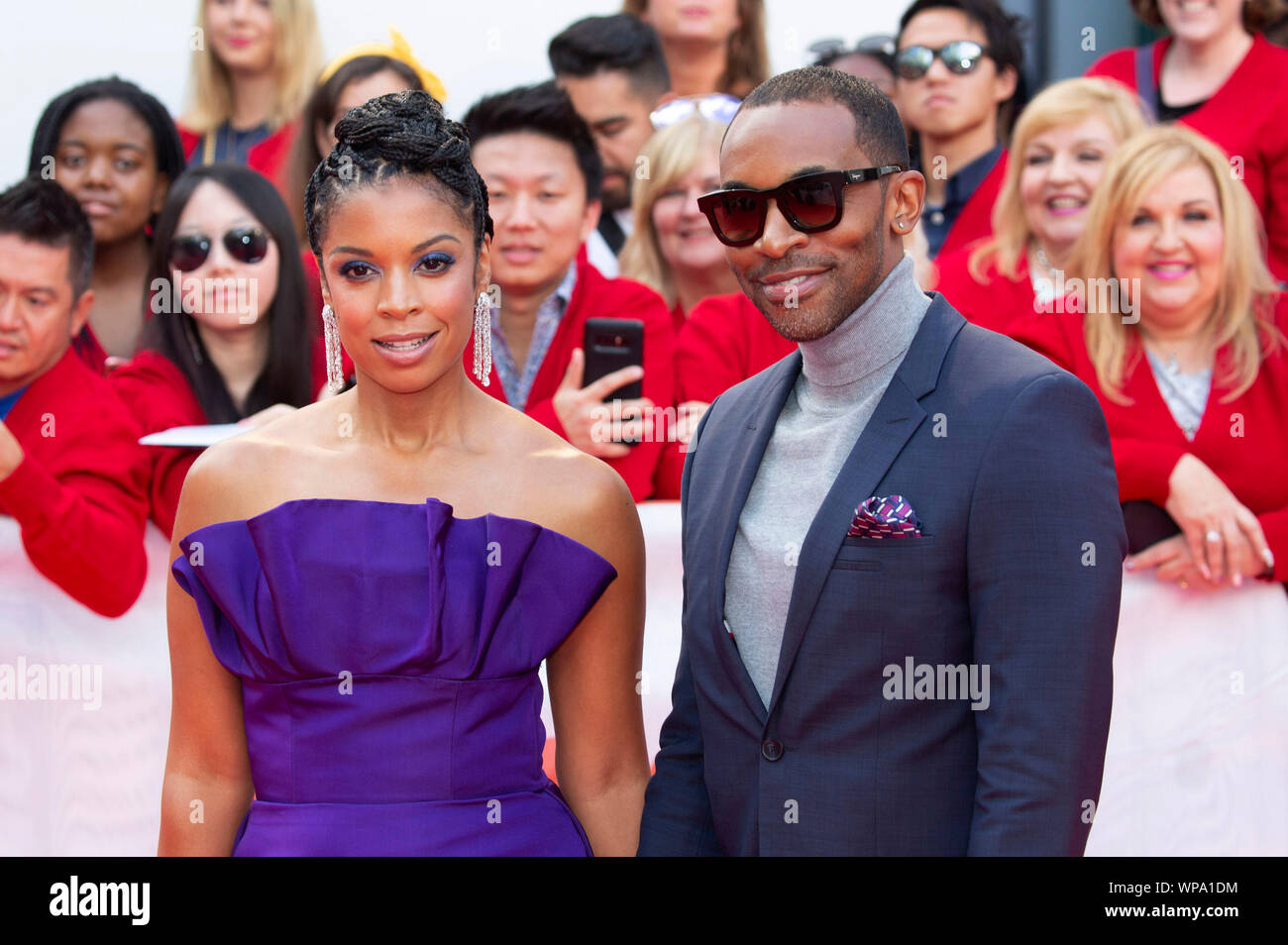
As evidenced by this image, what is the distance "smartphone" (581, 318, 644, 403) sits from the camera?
3.73m

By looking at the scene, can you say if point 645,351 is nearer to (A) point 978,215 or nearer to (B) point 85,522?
(A) point 978,215

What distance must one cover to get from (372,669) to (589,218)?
2302 millimetres

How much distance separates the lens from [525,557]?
2.20 metres

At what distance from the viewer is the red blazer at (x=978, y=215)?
15.1ft

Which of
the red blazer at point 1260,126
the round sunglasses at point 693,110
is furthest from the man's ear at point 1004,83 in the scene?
the round sunglasses at point 693,110

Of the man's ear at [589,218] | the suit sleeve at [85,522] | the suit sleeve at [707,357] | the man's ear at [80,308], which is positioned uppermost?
the man's ear at [589,218]

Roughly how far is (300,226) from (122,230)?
57 cm

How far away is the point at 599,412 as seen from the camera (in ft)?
11.9

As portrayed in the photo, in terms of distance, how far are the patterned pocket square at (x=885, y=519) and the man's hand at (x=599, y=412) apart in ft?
5.97

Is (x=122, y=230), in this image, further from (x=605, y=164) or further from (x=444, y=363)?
(x=444, y=363)

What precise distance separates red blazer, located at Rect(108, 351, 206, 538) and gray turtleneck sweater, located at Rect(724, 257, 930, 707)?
85.5 inches

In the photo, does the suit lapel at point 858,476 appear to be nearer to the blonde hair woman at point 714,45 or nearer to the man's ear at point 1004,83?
the man's ear at point 1004,83

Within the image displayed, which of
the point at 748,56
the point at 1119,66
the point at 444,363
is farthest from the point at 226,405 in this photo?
the point at 1119,66

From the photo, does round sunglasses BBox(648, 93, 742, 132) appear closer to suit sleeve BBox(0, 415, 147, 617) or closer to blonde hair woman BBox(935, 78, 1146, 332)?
blonde hair woman BBox(935, 78, 1146, 332)
